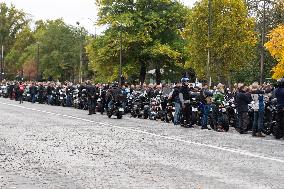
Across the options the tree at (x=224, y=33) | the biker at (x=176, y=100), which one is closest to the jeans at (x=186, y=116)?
the biker at (x=176, y=100)

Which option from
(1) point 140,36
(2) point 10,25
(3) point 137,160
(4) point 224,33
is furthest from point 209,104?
(2) point 10,25

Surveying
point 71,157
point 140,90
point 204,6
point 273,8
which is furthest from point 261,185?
point 273,8

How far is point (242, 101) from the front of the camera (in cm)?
2066

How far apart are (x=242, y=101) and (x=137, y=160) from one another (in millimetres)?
8825

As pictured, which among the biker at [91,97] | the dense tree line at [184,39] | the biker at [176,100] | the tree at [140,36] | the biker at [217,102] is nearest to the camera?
the biker at [217,102]

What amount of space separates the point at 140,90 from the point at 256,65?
104 ft

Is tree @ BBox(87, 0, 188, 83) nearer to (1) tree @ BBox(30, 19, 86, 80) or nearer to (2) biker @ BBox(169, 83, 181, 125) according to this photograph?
(2) biker @ BBox(169, 83, 181, 125)

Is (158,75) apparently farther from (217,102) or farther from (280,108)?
(280,108)

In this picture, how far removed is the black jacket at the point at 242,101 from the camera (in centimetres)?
2058

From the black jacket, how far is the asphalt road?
4.62ft

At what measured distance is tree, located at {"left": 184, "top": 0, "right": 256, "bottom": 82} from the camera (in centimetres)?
5012

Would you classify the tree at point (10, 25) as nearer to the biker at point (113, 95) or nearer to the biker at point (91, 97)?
the biker at point (91, 97)

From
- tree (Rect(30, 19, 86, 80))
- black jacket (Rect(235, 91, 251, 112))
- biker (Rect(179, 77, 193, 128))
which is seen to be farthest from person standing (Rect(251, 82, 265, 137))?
tree (Rect(30, 19, 86, 80))

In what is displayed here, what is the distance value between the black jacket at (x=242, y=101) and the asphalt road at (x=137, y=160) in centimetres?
141
